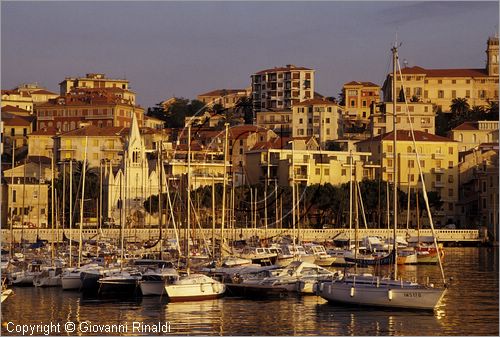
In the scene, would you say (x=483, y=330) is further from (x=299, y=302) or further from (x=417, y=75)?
(x=417, y=75)

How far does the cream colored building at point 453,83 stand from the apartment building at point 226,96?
2301 cm

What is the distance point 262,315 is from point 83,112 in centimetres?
9018

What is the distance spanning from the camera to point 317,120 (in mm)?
116875

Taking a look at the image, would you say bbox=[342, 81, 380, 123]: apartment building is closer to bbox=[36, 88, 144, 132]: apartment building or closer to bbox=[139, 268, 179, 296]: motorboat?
bbox=[36, 88, 144, 132]: apartment building

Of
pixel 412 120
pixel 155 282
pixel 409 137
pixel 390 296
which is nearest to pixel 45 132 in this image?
pixel 412 120

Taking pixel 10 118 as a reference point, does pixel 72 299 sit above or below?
below

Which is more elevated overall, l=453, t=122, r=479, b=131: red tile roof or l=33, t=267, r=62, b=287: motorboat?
l=453, t=122, r=479, b=131: red tile roof

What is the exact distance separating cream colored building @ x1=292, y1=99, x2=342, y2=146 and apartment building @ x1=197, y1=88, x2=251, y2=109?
81.9 feet

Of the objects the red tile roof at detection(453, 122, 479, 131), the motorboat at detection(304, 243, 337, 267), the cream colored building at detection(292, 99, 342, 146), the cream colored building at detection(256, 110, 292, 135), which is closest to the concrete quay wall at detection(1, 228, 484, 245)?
the motorboat at detection(304, 243, 337, 267)

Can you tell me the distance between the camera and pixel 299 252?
54.0 m

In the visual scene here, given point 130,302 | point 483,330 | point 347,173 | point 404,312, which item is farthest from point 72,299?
point 347,173

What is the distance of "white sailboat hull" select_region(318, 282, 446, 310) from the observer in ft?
114

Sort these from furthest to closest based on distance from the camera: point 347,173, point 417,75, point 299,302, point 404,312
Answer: point 417,75 < point 347,173 < point 299,302 < point 404,312

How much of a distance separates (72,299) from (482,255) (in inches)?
1452
